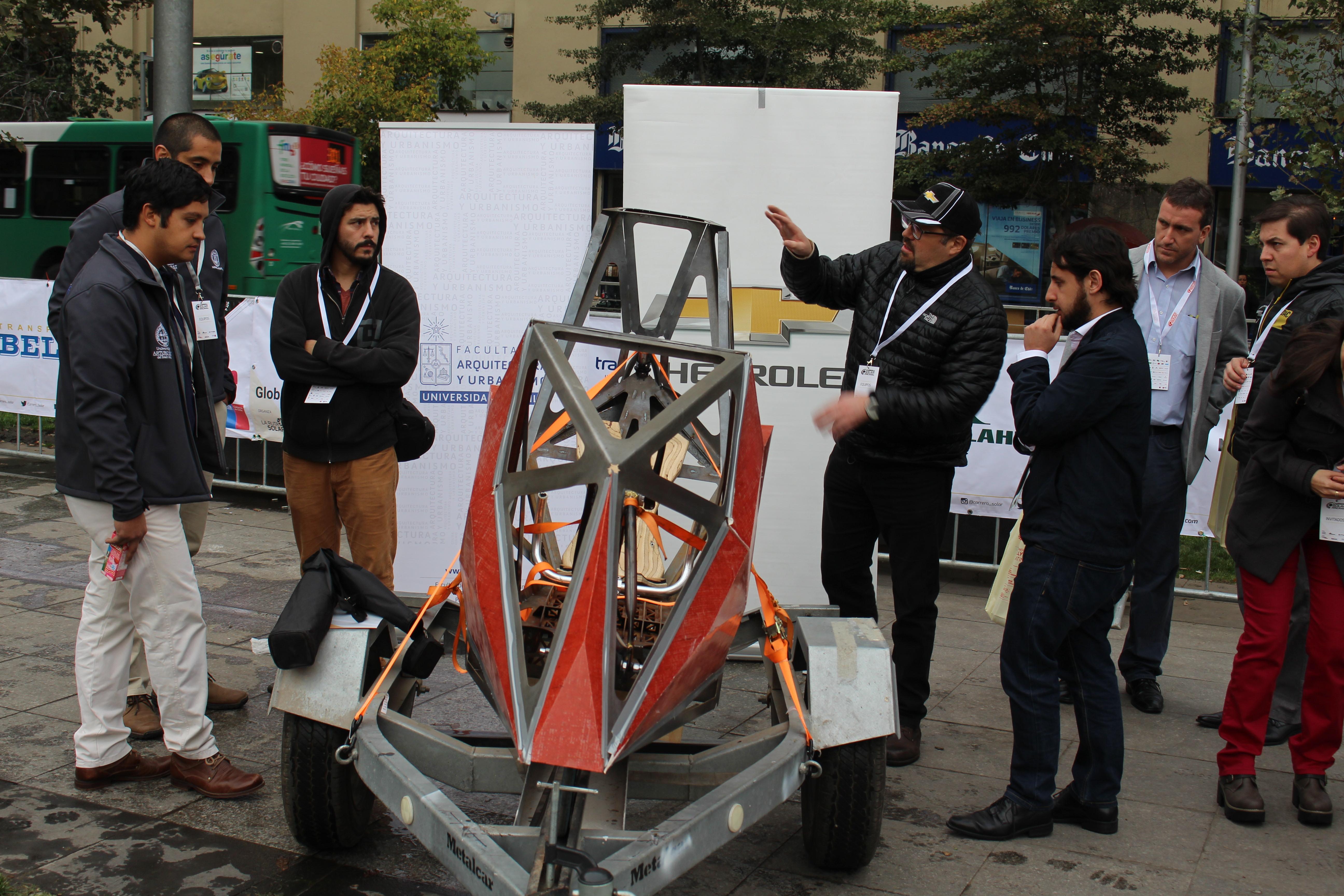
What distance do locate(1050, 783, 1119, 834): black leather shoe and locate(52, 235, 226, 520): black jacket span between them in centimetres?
316

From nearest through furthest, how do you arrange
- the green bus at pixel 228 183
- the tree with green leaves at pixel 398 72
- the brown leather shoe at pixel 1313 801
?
the brown leather shoe at pixel 1313 801, the green bus at pixel 228 183, the tree with green leaves at pixel 398 72

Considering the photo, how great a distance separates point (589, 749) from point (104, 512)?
206cm

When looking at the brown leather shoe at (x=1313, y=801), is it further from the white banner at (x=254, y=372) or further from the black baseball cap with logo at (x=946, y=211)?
the white banner at (x=254, y=372)

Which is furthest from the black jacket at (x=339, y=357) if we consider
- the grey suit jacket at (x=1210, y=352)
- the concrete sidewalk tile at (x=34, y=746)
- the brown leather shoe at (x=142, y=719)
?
the grey suit jacket at (x=1210, y=352)

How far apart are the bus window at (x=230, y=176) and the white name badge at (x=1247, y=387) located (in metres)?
14.7

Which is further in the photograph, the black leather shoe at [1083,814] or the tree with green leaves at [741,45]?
the tree with green leaves at [741,45]

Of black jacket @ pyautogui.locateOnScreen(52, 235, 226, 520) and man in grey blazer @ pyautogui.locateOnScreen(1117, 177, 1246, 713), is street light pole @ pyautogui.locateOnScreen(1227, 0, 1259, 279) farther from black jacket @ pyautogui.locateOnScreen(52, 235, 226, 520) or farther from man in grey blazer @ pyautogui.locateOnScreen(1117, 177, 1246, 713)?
black jacket @ pyautogui.locateOnScreen(52, 235, 226, 520)

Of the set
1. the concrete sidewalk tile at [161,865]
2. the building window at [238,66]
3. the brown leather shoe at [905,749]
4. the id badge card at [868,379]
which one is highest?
the building window at [238,66]

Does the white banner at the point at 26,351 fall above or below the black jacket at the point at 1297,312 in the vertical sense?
below

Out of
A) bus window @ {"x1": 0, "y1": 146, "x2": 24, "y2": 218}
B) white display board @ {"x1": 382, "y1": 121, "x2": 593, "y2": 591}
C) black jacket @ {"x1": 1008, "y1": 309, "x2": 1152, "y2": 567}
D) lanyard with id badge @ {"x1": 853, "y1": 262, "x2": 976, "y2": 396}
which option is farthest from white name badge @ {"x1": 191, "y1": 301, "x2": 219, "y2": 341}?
bus window @ {"x1": 0, "y1": 146, "x2": 24, "y2": 218}

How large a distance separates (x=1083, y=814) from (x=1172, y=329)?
2.22 meters

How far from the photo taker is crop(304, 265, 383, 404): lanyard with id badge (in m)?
4.50

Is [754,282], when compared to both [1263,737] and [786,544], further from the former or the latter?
[1263,737]

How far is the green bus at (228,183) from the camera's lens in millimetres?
15867
